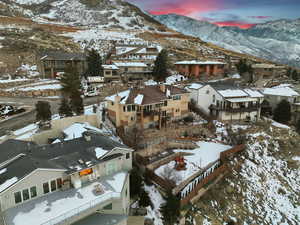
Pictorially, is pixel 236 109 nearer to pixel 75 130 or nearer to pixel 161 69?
pixel 161 69

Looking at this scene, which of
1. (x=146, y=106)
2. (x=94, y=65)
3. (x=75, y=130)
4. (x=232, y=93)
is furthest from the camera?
(x=94, y=65)

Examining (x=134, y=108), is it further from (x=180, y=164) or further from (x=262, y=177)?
(x=262, y=177)

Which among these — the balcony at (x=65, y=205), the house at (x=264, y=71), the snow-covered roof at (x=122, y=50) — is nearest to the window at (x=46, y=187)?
the balcony at (x=65, y=205)

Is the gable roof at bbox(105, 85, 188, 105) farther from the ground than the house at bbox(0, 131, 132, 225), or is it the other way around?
the gable roof at bbox(105, 85, 188, 105)

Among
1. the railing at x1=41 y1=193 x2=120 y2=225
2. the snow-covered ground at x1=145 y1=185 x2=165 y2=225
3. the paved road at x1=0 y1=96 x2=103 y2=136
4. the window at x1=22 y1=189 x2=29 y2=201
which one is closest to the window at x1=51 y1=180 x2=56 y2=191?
the window at x1=22 y1=189 x2=29 y2=201

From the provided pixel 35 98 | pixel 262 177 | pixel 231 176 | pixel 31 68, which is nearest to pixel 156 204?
pixel 231 176

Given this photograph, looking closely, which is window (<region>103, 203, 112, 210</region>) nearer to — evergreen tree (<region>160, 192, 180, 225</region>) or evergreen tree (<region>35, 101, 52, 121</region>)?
evergreen tree (<region>160, 192, 180, 225</region>)

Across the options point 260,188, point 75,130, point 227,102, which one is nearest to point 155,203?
point 75,130
